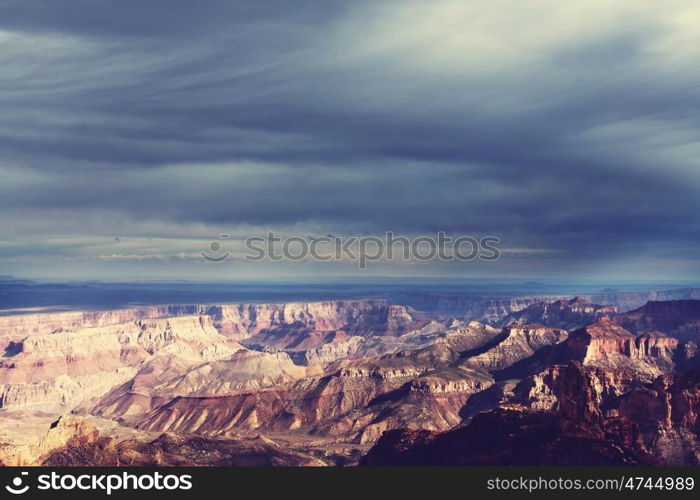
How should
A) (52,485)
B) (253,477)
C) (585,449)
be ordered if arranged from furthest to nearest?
(585,449) < (52,485) < (253,477)

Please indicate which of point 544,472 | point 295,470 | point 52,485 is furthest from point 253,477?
point 544,472

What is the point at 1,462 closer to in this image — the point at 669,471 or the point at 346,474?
the point at 346,474

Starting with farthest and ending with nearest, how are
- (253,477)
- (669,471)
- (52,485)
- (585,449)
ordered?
1. (585,449)
2. (669,471)
3. (52,485)
4. (253,477)

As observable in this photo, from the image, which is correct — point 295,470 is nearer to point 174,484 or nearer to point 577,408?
point 174,484

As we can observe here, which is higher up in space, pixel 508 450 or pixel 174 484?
pixel 174 484

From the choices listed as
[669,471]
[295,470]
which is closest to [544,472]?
[669,471]

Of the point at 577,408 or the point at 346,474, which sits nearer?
the point at 346,474

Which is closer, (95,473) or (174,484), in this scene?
(174,484)

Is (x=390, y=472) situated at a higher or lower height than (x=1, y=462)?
higher

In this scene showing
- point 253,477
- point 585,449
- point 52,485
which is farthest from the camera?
point 585,449
